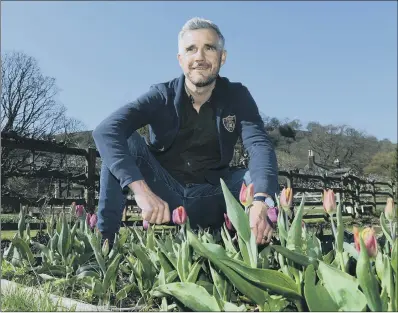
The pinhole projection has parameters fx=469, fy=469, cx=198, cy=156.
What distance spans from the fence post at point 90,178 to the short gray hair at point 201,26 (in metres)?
3.42

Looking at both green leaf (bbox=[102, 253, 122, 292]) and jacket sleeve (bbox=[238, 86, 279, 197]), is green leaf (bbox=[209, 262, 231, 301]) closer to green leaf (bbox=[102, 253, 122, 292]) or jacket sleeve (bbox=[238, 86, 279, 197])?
green leaf (bbox=[102, 253, 122, 292])

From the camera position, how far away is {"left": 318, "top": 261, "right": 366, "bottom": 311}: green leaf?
0.97 metres

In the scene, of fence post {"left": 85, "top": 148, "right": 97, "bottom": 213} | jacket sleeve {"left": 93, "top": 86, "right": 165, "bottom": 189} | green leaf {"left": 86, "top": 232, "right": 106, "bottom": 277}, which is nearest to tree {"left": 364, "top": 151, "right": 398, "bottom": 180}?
fence post {"left": 85, "top": 148, "right": 97, "bottom": 213}

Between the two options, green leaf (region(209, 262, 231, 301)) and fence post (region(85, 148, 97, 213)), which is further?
fence post (region(85, 148, 97, 213))

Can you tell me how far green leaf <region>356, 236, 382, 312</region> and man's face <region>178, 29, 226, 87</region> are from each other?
1.63 m

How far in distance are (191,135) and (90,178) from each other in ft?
11.5

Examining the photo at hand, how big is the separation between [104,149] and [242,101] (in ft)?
2.72

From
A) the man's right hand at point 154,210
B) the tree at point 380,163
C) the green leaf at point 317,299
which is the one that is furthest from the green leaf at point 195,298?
the tree at point 380,163

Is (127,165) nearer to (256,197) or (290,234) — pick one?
(256,197)

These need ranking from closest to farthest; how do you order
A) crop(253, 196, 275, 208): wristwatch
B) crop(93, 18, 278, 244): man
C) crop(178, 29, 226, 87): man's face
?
crop(253, 196, 275, 208): wristwatch < crop(93, 18, 278, 244): man < crop(178, 29, 226, 87): man's face

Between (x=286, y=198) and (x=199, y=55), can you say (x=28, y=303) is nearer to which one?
(x=286, y=198)

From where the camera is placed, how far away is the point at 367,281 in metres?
0.95

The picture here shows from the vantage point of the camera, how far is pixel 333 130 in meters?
25.9

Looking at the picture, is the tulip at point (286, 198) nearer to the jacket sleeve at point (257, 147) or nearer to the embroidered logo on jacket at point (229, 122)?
the jacket sleeve at point (257, 147)
